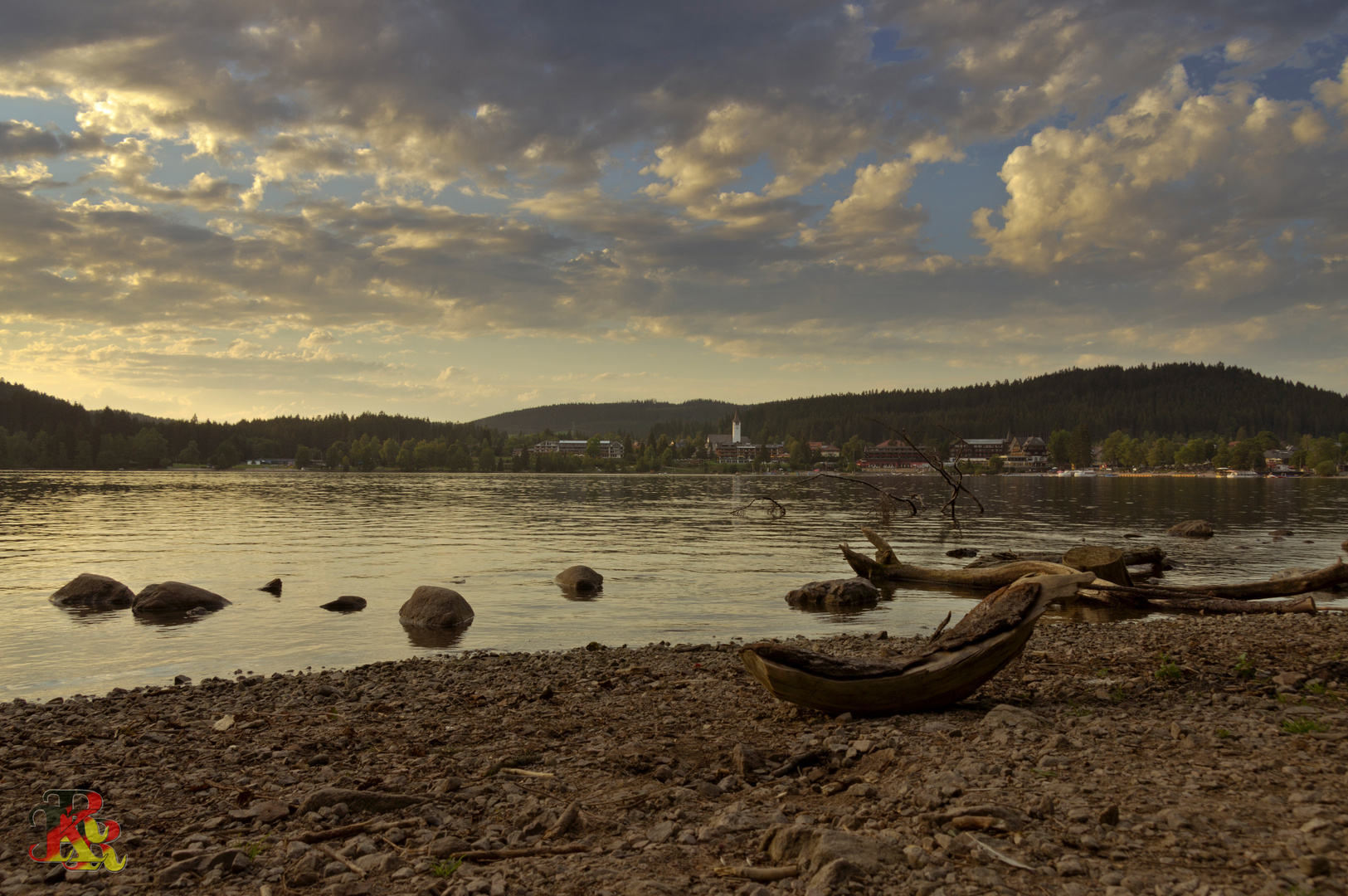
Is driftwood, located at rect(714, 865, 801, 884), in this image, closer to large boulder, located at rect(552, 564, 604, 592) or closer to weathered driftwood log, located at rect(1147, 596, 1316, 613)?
weathered driftwood log, located at rect(1147, 596, 1316, 613)

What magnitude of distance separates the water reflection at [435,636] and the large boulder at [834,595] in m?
10.2

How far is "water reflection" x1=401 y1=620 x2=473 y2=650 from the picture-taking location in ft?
59.1

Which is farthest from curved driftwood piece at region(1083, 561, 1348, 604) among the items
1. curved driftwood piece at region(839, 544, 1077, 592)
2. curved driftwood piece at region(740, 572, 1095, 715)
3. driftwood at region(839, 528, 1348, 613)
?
curved driftwood piece at region(740, 572, 1095, 715)

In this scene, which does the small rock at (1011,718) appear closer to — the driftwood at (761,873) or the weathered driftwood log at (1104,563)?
the driftwood at (761,873)

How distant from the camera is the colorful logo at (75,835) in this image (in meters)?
6.27

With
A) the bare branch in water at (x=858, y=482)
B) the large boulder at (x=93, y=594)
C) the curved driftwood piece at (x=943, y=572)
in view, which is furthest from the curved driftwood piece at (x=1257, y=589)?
the large boulder at (x=93, y=594)

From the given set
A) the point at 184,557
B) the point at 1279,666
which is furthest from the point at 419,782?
the point at 184,557

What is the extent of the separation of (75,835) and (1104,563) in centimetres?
2345

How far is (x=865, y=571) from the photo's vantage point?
89.7 feet

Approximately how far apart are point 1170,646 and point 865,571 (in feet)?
45.8

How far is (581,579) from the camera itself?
25766mm

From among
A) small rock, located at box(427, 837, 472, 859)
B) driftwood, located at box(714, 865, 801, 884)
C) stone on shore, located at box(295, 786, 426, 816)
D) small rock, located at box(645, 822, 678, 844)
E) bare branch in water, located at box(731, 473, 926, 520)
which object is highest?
bare branch in water, located at box(731, 473, 926, 520)

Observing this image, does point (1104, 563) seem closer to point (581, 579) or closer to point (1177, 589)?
point (1177, 589)

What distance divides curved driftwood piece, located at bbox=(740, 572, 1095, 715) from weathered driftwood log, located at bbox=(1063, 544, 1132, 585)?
14217 mm
